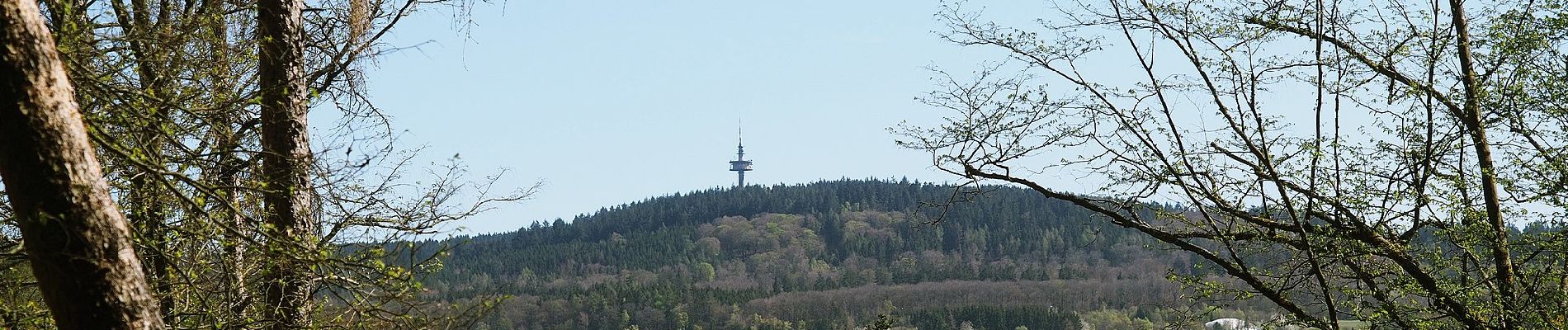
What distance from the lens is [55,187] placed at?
4008mm

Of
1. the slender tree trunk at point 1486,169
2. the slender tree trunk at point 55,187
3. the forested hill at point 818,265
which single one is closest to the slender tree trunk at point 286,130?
the slender tree trunk at point 55,187

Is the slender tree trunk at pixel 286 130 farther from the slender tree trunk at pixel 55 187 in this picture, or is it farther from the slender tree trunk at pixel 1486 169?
the slender tree trunk at pixel 1486 169

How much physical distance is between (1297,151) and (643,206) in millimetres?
152944

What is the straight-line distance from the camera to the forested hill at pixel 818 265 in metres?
106

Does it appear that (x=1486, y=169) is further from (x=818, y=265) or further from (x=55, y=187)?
(x=818, y=265)

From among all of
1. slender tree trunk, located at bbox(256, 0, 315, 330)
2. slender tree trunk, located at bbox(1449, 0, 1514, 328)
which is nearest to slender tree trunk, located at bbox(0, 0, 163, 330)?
slender tree trunk, located at bbox(256, 0, 315, 330)

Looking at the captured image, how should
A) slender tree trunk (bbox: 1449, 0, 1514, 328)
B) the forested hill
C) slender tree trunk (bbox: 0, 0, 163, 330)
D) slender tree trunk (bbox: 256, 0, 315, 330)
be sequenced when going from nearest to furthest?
slender tree trunk (bbox: 0, 0, 163, 330) → slender tree trunk (bbox: 256, 0, 315, 330) → slender tree trunk (bbox: 1449, 0, 1514, 328) → the forested hill

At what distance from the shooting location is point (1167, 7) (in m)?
8.30

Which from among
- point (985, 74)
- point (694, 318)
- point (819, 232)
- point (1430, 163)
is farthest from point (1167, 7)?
point (819, 232)

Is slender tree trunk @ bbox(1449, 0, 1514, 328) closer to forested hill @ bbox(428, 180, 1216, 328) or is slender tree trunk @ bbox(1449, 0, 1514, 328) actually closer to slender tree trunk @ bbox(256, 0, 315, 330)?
slender tree trunk @ bbox(256, 0, 315, 330)

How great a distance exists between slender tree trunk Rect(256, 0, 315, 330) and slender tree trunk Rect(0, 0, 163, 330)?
212 centimetres

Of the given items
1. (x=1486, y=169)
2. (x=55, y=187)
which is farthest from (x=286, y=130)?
(x=1486, y=169)

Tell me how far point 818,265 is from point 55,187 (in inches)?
5443

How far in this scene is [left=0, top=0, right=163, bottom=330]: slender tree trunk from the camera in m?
3.99
